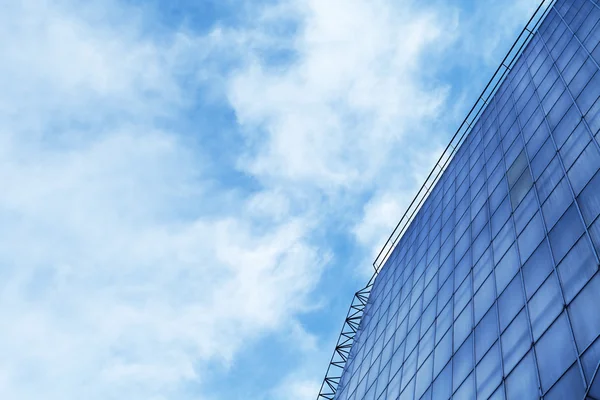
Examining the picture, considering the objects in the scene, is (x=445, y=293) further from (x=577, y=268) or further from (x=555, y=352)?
(x=555, y=352)

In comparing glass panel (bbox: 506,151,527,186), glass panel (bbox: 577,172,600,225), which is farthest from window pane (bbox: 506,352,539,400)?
glass panel (bbox: 506,151,527,186)

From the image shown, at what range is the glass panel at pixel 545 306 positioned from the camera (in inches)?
635

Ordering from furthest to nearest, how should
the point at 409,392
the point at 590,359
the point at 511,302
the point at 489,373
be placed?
the point at 409,392 < the point at 511,302 < the point at 489,373 < the point at 590,359

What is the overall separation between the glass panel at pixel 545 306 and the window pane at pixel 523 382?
0.81 metres

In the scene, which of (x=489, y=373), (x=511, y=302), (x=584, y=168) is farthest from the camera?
(x=511, y=302)

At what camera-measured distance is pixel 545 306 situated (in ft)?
55.0

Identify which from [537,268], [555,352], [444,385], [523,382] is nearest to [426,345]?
[444,385]

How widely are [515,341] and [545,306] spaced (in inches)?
65.6

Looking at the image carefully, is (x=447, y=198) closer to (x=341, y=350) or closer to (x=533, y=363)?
(x=341, y=350)

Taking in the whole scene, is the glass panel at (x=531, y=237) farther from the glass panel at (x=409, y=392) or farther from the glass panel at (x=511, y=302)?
the glass panel at (x=409, y=392)

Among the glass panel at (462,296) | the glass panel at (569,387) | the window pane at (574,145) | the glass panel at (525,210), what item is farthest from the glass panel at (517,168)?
the glass panel at (569,387)

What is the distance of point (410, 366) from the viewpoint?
28578 mm

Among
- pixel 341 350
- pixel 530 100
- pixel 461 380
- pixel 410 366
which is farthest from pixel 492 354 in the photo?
pixel 341 350

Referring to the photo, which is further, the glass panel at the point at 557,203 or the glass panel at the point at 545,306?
the glass panel at the point at 557,203
